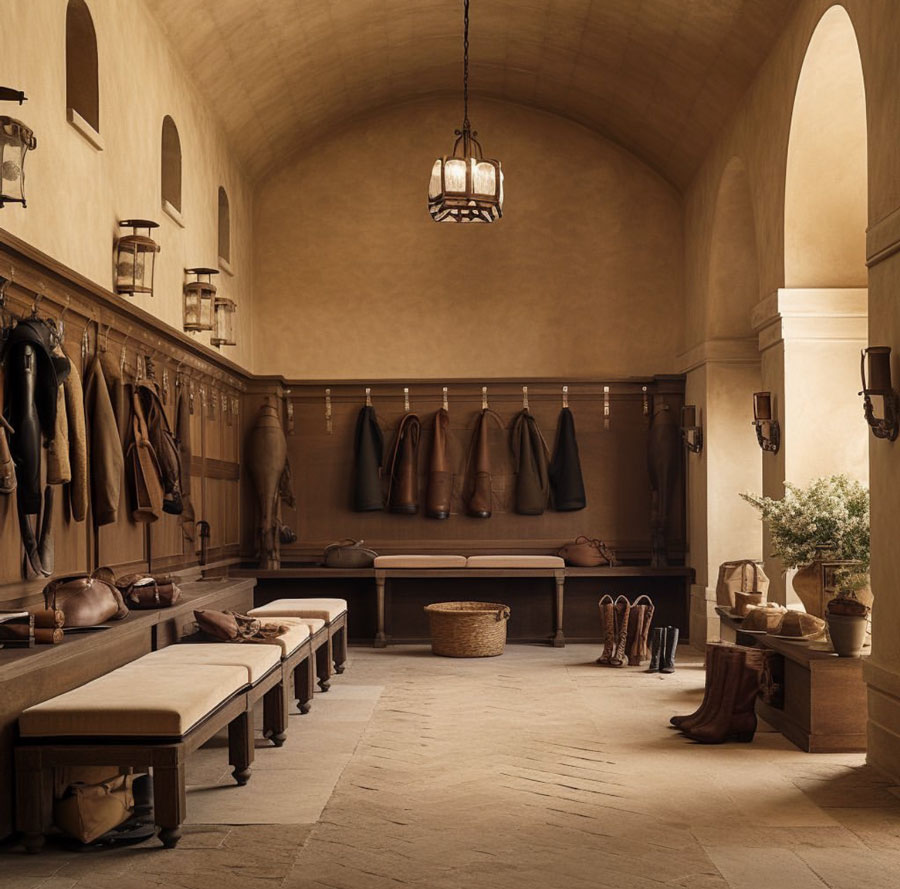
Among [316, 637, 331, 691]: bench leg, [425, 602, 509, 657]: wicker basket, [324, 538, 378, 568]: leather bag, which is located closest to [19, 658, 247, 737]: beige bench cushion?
[316, 637, 331, 691]: bench leg

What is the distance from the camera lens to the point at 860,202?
24.3 ft

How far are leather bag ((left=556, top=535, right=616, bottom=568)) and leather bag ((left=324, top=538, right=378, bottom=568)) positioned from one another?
65.6 inches

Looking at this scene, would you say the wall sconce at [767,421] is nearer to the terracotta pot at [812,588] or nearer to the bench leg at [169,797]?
the terracotta pot at [812,588]

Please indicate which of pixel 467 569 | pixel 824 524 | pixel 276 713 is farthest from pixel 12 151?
pixel 467 569

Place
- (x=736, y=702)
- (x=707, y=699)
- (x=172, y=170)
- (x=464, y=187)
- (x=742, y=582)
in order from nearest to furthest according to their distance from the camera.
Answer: (x=736, y=702) → (x=707, y=699) → (x=464, y=187) → (x=742, y=582) → (x=172, y=170)

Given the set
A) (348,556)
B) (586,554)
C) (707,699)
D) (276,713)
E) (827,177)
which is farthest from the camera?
(586,554)

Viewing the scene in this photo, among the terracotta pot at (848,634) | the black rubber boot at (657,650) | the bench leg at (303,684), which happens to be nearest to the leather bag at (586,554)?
the black rubber boot at (657,650)

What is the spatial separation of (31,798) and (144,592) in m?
1.94

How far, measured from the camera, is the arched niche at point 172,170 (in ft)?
26.6

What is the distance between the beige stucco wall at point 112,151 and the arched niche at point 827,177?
3.94 m

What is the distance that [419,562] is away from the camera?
9852 mm

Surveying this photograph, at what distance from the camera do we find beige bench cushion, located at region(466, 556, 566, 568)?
386 inches

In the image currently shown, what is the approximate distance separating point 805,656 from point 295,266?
22.0ft

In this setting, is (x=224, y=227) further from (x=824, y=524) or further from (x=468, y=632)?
(x=824, y=524)
